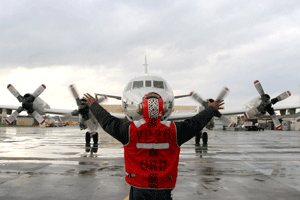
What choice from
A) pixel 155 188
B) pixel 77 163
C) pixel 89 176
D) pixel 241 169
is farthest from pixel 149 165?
pixel 77 163

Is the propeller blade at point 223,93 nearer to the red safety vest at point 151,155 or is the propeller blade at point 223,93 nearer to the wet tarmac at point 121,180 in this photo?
the wet tarmac at point 121,180

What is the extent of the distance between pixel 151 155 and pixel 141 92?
29.9ft

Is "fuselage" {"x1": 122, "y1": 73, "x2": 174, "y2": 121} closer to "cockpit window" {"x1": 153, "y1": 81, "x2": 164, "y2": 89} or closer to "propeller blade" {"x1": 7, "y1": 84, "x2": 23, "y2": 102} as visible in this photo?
"cockpit window" {"x1": 153, "y1": 81, "x2": 164, "y2": 89}

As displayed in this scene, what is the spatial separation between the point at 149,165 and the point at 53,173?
4887mm

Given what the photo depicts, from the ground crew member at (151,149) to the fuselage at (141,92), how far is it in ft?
25.8

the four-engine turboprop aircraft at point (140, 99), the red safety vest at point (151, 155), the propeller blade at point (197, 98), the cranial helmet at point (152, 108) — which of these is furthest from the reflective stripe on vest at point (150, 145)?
the propeller blade at point (197, 98)

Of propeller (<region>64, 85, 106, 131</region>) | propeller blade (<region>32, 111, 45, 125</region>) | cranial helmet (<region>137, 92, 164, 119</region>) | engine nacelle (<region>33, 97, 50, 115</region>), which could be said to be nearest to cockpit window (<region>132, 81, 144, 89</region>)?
propeller (<region>64, 85, 106, 131</region>)

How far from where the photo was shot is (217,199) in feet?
16.0

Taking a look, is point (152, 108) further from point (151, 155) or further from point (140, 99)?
point (140, 99)

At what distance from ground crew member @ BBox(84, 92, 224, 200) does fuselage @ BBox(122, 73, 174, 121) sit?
7.86 meters

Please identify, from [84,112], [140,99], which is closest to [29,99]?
[84,112]

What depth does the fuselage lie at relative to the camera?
11.5 meters

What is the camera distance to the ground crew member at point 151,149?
10.2ft

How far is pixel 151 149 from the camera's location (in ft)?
10.4
